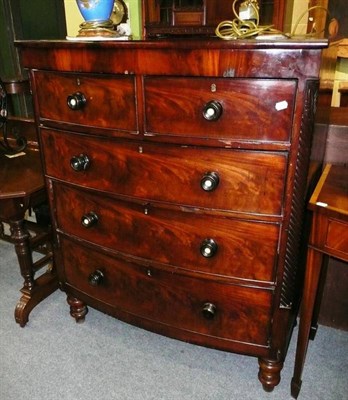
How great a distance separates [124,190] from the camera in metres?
1.29

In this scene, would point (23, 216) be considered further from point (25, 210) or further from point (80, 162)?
point (80, 162)

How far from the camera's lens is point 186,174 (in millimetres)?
1163

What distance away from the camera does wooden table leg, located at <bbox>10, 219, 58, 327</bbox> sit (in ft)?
5.56

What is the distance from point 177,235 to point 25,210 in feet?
2.43

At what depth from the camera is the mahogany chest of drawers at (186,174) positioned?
3.32 ft

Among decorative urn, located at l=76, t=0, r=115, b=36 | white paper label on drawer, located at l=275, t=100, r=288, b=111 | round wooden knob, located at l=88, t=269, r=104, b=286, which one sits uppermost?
decorative urn, located at l=76, t=0, r=115, b=36

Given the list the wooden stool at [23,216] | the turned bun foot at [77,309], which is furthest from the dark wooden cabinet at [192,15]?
the turned bun foot at [77,309]

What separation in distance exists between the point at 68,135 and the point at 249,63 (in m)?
0.67

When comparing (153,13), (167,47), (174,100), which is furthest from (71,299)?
(153,13)

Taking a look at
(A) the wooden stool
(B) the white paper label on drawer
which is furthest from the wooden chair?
(B) the white paper label on drawer

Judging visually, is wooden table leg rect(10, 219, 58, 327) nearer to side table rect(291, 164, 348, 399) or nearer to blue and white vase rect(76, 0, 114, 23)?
blue and white vase rect(76, 0, 114, 23)

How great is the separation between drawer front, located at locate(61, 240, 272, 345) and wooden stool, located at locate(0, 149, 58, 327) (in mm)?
235

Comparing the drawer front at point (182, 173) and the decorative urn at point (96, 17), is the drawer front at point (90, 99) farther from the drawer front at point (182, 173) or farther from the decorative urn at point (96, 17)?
the decorative urn at point (96, 17)

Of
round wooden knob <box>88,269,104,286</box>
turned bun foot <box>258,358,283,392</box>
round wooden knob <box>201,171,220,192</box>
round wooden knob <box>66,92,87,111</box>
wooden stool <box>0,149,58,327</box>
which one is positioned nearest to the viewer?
round wooden knob <box>201,171,220,192</box>
